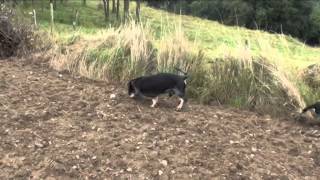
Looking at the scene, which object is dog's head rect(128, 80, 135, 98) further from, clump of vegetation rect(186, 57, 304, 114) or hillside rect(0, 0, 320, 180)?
clump of vegetation rect(186, 57, 304, 114)

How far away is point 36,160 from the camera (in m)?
4.36

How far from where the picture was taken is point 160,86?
5.56 metres

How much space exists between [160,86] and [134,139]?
972 mm

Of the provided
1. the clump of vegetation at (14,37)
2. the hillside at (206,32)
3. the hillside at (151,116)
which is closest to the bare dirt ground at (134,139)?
the hillside at (151,116)

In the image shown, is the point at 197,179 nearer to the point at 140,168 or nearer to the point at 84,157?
the point at 140,168

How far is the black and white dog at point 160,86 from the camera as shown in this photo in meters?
5.57

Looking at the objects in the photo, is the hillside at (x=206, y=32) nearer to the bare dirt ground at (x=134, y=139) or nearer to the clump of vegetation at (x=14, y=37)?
the bare dirt ground at (x=134, y=139)

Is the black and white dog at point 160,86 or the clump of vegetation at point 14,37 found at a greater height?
the clump of vegetation at point 14,37

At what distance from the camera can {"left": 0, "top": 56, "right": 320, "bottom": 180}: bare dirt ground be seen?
4286mm

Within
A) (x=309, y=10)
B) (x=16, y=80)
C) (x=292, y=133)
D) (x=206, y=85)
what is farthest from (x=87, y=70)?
(x=309, y=10)

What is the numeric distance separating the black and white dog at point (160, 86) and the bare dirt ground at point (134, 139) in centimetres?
14

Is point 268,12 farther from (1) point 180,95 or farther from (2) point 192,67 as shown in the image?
(1) point 180,95

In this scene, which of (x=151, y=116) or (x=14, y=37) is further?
(x=14, y=37)

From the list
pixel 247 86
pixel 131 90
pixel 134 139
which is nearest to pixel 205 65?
pixel 247 86
